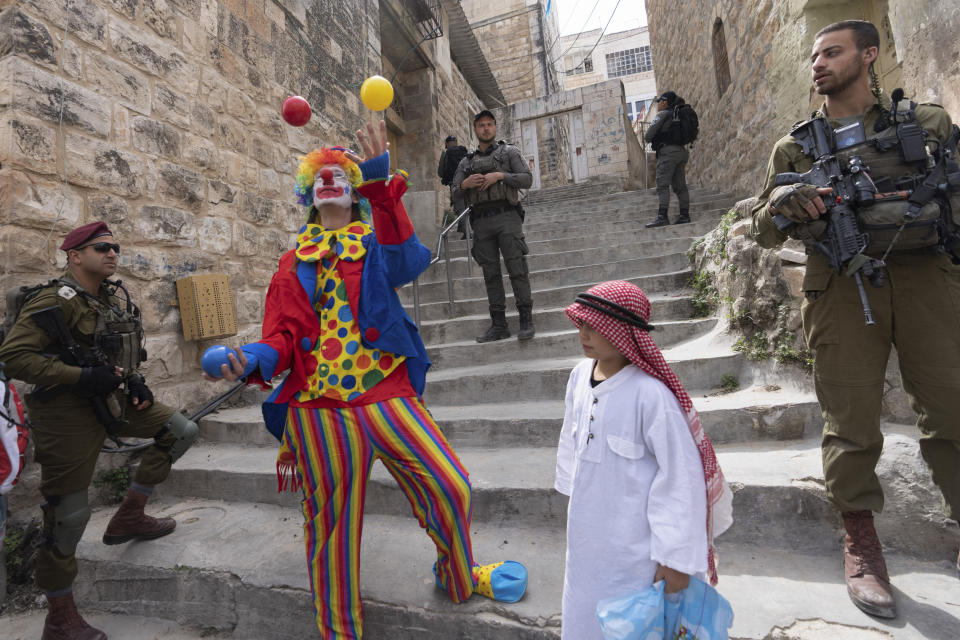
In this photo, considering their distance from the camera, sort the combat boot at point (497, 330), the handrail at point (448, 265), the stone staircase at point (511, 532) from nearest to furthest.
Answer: the stone staircase at point (511, 532) < the combat boot at point (497, 330) < the handrail at point (448, 265)

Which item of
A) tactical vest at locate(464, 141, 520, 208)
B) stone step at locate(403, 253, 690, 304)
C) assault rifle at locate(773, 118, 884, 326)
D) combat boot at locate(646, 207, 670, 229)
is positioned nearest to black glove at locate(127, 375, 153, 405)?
tactical vest at locate(464, 141, 520, 208)

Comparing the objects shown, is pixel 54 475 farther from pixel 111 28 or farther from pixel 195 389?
pixel 111 28

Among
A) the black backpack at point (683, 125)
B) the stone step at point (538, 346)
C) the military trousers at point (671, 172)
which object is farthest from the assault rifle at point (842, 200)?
the black backpack at point (683, 125)

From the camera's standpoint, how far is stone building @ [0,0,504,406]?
2666mm

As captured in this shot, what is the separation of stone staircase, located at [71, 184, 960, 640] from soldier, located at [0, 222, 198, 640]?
0.34m

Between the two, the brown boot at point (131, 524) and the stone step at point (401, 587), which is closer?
the stone step at point (401, 587)

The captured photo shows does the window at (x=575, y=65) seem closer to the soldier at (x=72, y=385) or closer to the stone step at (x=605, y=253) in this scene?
the stone step at (x=605, y=253)

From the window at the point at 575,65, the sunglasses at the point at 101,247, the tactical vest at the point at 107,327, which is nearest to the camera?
the tactical vest at the point at 107,327

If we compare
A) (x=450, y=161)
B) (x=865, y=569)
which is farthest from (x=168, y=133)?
(x=865, y=569)

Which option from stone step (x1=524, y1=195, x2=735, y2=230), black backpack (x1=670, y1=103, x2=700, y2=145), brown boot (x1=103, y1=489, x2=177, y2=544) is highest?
black backpack (x1=670, y1=103, x2=700, y2=145)

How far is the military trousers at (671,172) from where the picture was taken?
6117mm

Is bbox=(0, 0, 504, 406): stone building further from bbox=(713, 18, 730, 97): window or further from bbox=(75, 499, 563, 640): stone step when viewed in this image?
bbox=(713, 18, 730, 97): window

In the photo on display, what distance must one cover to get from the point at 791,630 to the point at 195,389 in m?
3.89

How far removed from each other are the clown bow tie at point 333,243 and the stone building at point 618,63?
31.7 meters
